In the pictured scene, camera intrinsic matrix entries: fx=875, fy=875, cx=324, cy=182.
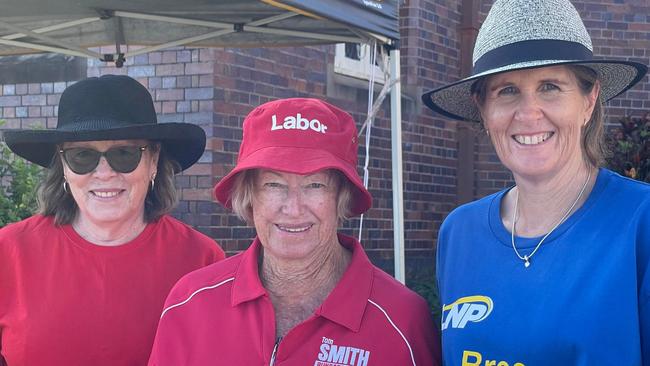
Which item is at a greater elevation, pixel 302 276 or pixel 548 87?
pixel 548 87

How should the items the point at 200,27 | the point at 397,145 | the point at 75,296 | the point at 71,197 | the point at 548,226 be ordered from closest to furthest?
the point at 548,226 → the point at 75,296 → the point at 71,197 → the point at 397,145 → the point at 200,27

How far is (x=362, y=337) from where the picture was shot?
8.61 feet

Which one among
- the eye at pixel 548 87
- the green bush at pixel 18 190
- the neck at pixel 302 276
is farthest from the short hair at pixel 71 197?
the green bush at pixel 18 190

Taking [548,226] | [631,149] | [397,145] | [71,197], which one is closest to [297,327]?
[548,226]

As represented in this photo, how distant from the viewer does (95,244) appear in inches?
126

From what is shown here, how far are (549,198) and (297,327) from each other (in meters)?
0.84

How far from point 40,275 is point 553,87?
186cm

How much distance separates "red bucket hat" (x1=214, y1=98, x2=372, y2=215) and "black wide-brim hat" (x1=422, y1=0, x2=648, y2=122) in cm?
43

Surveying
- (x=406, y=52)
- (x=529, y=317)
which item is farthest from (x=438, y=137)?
(x=529, y=317)

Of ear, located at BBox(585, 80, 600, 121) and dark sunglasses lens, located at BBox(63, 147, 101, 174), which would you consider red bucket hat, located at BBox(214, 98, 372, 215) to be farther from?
ear, located at BBox(585, 80, 600, 121)

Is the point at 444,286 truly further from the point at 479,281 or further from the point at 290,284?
the point at 290,284

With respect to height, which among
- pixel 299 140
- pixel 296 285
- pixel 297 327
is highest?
pixel 299 140

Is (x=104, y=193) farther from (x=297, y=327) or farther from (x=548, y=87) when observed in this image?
(x=548, y=87)

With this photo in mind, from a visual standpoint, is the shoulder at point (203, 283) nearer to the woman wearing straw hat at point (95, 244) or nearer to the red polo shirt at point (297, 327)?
the red polo shirt at point (297, 327)
